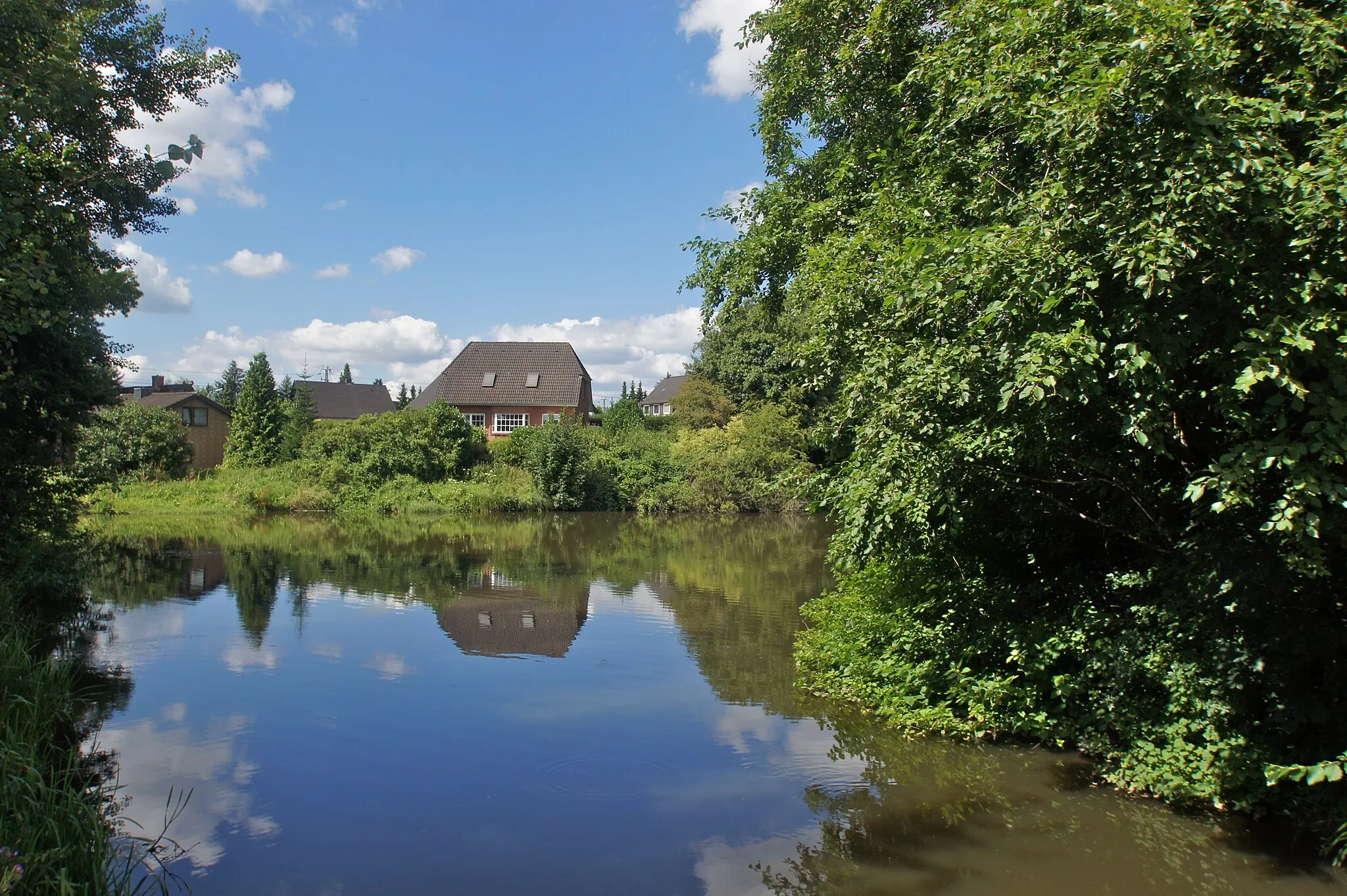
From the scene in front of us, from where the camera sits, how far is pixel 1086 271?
16.6 ft

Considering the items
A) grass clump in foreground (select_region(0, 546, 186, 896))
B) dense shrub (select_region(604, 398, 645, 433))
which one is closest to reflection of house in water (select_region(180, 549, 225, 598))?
grass clump in foreground (select_region(0, 546, 186, 896))

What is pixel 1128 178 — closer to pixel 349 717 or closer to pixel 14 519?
pixel 349 717

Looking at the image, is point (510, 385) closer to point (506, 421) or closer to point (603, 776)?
point (506, 421)

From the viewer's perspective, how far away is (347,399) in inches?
2603

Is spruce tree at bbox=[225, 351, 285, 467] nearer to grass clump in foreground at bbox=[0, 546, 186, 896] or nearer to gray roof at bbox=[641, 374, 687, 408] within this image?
grass clump in foreground at bbox=[0, 546, 186, 896]

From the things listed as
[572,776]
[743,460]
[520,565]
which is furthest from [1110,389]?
[743,460]

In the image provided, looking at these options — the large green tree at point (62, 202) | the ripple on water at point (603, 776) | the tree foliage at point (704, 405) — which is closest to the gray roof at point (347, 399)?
the tree foliage at point (704, 405)

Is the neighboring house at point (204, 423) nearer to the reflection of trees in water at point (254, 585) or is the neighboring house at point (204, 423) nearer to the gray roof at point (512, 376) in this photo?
the gray roof at point (512, 376)

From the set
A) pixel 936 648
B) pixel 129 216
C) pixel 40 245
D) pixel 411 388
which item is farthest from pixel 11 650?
pixel 411 388

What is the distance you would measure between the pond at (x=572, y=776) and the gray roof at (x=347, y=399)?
173 feet

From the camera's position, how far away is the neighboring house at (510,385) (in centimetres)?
4997

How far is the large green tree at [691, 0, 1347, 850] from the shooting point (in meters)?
4.75

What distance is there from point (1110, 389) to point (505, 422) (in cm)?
4606

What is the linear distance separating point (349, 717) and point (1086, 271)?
26.2 feet
